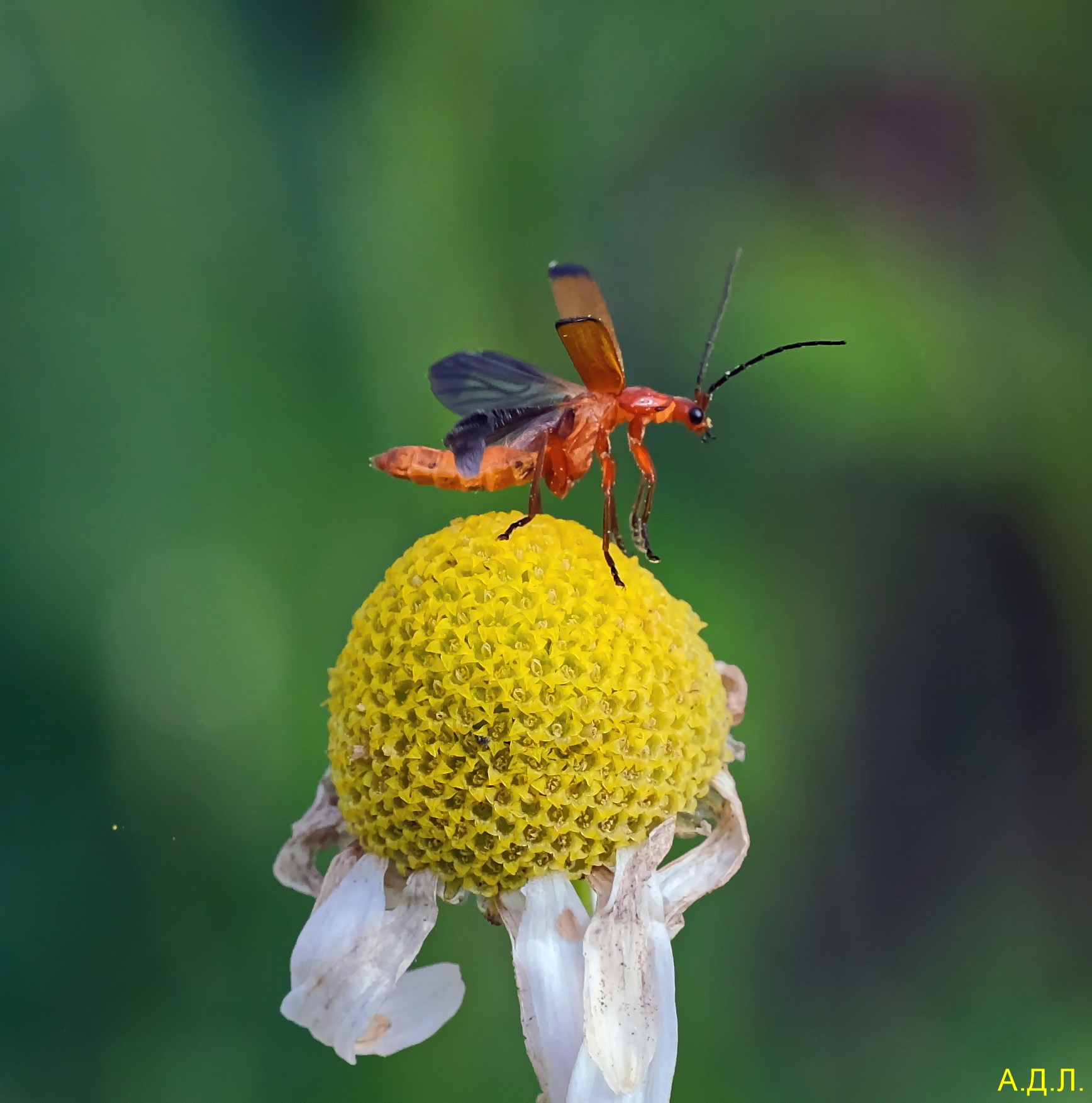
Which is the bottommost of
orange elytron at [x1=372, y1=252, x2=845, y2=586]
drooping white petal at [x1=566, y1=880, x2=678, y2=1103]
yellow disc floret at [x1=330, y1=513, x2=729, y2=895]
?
drooping white petal at [x1=566, y1=880, x2=678, y2=1103]

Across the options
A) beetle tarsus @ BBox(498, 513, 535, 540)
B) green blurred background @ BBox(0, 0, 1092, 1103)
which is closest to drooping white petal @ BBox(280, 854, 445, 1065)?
beetle tarsus @ BBox(498, 513, 535, 540)

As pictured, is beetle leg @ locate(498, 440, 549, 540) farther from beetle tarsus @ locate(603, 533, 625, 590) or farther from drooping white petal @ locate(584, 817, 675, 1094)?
drooping white petal @ locate(584, 817, 675, 1094)

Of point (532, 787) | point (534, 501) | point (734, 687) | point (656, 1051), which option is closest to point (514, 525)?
point (534, 501)

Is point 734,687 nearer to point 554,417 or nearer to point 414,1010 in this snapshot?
point 554,417

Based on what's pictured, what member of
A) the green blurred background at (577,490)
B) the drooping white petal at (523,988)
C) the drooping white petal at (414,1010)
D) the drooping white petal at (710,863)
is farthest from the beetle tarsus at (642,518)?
the green blurred background at (577,490)

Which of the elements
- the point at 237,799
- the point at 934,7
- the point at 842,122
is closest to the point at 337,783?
the point at 237,799

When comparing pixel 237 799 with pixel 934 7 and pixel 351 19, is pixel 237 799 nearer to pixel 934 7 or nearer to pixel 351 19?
pixel 351 19
